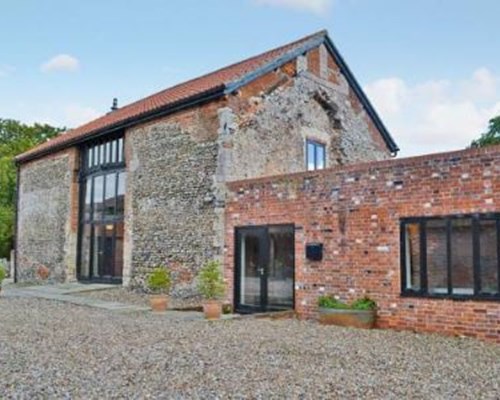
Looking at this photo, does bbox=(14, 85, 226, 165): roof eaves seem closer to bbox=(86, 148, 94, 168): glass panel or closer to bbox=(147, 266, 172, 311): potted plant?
bbox=(86, 148, 94, 168): glass panel

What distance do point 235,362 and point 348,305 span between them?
4.15 meters

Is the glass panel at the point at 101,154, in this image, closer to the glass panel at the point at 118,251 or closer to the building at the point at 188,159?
the building at the point at 188,159

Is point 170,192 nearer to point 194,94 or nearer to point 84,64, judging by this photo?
point 194,94

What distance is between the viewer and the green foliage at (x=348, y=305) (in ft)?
32.2

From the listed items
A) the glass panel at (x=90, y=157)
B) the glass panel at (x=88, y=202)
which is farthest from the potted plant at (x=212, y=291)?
the glass panel at (x=90, y=157)

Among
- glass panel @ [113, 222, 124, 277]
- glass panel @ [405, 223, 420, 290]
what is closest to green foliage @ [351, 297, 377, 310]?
glass panel @ [405, 223, 420, 290]

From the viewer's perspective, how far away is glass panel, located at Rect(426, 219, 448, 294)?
9094mm

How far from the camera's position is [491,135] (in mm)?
25891

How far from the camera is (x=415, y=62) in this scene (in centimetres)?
1493

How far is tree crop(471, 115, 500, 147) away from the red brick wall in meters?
17.5

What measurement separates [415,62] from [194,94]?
20.2 ft

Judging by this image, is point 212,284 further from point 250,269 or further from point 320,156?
point 320,156

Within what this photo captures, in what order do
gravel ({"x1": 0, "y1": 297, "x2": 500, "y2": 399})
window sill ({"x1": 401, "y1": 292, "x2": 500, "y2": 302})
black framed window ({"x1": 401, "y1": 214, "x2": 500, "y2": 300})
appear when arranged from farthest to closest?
black framed window ({"x1": 401, "y1": 214, "x2": 500, "y2": 300})
window sill ({"x1": 401, "y1": 292, "x2": 500, "y2": 302})
gravel ({"x1": 0, "y1": 297, "x2": 500, "y2": 399})

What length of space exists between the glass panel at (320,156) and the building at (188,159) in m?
0.06
